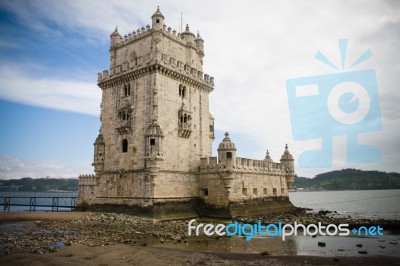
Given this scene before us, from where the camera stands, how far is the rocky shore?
605 inches

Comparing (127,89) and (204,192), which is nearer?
(127,89)

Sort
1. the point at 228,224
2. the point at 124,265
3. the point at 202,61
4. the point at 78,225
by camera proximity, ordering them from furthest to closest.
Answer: the point at 202,61 < the point at 228,224 < the point at 78,225 < the point at 124,265

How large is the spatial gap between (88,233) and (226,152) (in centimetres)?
1472

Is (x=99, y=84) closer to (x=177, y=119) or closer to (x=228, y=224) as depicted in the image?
(x=177, y=119)

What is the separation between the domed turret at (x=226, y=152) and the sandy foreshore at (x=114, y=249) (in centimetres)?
912

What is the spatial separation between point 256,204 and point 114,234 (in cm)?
1784

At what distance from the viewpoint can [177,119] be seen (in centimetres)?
2967

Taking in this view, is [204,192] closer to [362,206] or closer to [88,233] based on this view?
[88,233]

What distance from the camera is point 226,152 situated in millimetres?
29391

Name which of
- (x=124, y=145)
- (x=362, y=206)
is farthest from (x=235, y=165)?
(x=362, y=206)

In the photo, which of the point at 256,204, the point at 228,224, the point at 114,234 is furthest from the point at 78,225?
the point at 256,204

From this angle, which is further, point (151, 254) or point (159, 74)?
point (159, 74)

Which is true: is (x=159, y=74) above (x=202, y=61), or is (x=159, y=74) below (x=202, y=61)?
below

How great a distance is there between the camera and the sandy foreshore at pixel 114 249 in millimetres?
13078
